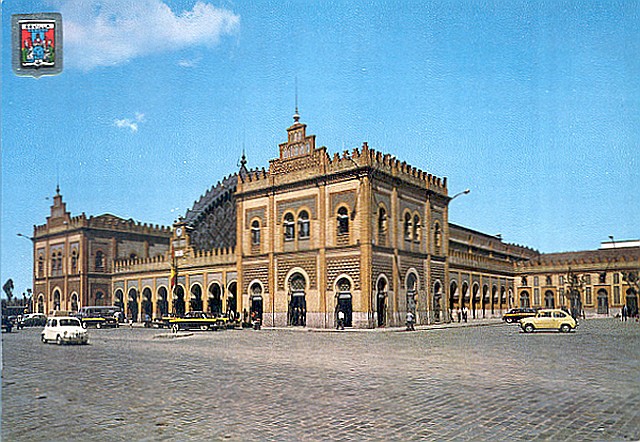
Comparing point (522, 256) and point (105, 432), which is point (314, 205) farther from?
point (105, 432)

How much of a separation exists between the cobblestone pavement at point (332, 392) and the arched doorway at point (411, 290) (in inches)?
677

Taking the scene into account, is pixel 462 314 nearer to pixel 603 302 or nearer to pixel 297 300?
pixel 603 302

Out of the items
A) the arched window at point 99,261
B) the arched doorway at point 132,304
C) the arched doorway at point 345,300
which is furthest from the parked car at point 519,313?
the arched doorway at point 345,300

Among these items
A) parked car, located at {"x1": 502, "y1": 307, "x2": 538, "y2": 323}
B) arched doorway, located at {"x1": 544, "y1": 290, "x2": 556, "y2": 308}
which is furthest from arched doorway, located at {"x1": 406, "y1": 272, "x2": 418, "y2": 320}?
arched doorway, located at {"x1": 544, "y1": 290, "x2": 556, "y2": 308}

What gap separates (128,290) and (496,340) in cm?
892

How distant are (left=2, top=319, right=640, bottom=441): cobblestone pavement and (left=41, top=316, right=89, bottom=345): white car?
0.83 ft

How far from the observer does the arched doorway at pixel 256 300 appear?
34.2 m

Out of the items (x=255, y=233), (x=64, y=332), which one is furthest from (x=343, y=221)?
(x=64, y=332)

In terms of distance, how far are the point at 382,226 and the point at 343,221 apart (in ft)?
6.36

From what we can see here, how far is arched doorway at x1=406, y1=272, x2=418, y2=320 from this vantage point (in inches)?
1246

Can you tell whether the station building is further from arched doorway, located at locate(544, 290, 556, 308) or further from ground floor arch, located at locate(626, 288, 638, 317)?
ground floor arch, located at locate(626, 288, 638, 317)

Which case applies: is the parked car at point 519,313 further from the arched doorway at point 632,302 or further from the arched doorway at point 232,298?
the arched doorway at point 232,298

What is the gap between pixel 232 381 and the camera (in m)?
10.9

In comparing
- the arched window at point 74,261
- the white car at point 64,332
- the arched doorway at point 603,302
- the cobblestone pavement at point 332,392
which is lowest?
the cobblestone pavement at point 332,392
